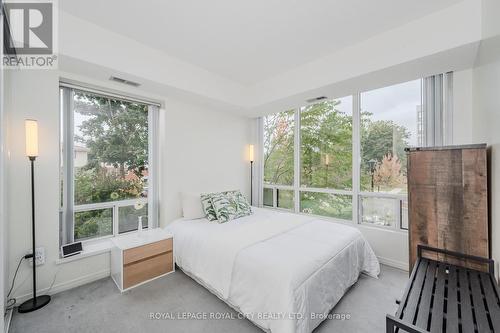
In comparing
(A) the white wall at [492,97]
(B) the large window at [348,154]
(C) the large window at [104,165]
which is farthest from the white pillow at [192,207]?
(A) the white wall at [492,97]

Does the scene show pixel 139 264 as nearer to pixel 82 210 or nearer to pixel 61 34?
pixel 82 210

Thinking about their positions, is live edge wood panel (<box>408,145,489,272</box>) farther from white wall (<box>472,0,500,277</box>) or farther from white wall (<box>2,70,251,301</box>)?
white wall (<box>2,70,251,301</box>)

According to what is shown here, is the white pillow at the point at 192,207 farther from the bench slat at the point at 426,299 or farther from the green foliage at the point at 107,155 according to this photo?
the bench slat at the point at 426,299

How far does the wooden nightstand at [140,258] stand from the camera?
2342mm

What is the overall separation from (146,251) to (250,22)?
2700 mm

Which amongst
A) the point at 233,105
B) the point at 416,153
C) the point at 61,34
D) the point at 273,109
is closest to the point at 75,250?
the point at 61,34

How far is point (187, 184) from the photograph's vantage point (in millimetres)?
3502

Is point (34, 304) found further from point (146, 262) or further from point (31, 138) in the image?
point (31, 138)

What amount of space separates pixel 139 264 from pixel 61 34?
2431mm

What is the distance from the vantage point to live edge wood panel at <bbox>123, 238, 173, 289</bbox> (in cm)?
235

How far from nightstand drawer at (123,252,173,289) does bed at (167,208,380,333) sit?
14cm

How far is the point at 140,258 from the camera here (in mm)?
2443

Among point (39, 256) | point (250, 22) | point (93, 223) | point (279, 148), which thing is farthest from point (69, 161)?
point (279, 148)

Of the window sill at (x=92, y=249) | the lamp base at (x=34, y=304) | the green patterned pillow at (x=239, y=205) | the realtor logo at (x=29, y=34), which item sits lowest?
the lamp base at (x=34, y=304)
